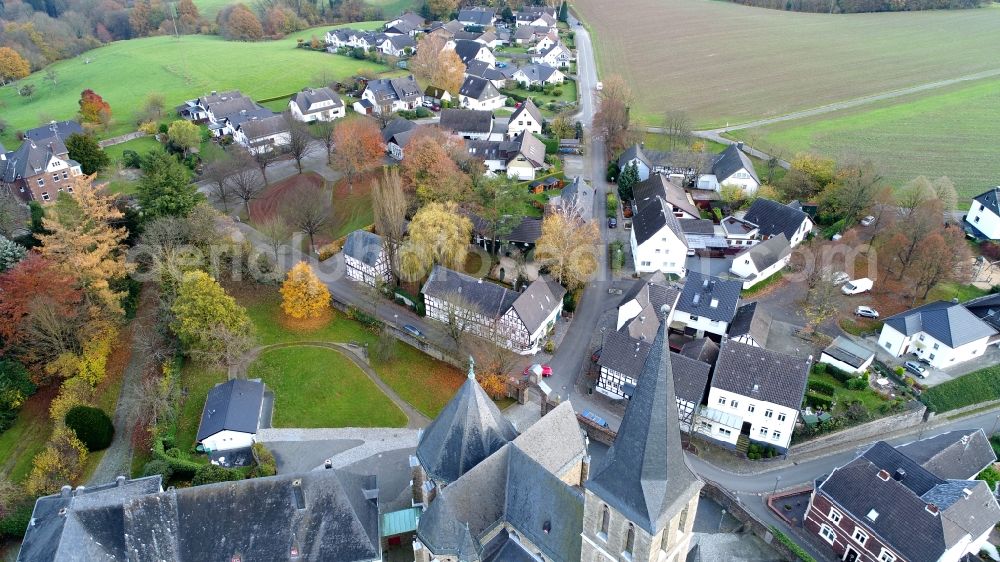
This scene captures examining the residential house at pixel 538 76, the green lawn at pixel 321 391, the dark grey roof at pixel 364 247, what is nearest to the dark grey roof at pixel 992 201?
the dark grey roof at pixel 364 247

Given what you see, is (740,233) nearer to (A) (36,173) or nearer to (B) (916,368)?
(B) (916,368)

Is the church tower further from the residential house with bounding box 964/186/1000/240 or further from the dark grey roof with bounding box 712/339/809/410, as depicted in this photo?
the residential house with bounding box 964/186/1000/240

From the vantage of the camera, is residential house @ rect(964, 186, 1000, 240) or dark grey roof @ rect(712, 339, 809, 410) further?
residential house @ rect(964, 186, 1000, 240)

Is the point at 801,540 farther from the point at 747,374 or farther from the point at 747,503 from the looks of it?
the point at 747,374

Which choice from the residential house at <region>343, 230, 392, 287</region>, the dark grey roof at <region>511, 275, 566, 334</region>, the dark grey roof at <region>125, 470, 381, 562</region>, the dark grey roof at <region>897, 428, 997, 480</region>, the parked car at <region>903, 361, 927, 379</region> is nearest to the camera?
the dark grey roof at <region>125, 470, 381, 562</region>

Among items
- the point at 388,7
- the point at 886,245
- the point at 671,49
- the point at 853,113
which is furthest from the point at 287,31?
the point at 886,245

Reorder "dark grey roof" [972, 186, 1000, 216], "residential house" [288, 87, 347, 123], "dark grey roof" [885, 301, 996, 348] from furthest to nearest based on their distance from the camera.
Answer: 1. "residential house" [288, 87, 347, 123]
2. "dark grey roof" [972, 186, 1000, 216]
3. "dark grey roof" [885, 301, 996, 348]

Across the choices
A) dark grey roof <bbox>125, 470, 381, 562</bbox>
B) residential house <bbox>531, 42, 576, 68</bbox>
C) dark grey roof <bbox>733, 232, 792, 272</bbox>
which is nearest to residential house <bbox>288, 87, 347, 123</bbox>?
residential house <bbox>531, 42, 576, 68</bbox>
